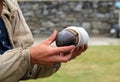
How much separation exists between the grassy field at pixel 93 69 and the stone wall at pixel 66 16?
4687 mm

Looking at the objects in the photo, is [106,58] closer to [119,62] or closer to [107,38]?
[119,62]

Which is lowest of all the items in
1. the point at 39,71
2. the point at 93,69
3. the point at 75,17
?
the point at 75,17

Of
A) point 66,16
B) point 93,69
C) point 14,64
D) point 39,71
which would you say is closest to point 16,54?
point 14,64

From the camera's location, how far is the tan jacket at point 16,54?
2311 millimetres

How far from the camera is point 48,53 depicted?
2.21 meters

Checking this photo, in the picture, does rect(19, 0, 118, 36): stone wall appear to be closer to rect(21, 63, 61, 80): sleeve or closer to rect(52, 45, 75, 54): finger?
rect(21, 63, 61, 80): sleeve

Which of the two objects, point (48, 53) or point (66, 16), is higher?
point (48, 53)

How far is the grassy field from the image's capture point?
6.93m

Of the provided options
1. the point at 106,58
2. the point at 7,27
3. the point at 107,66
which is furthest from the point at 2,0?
the point at 106,58

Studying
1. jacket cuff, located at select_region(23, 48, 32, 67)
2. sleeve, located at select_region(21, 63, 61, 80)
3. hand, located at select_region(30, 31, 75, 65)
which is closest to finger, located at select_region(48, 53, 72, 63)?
hand, located at select_region(30, 31, 75, 65)

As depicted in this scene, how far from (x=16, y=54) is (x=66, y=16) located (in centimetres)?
1206

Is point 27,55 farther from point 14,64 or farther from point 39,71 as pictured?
point 39,71

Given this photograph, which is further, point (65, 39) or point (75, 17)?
point (75, 17)

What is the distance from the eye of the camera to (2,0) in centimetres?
251
